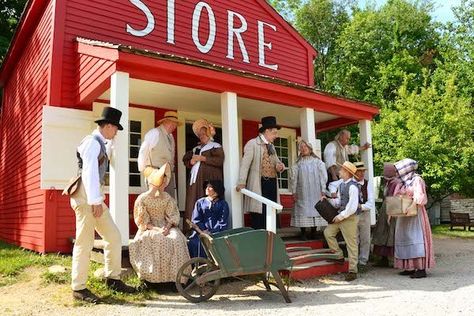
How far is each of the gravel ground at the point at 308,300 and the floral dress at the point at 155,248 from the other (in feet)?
1.03

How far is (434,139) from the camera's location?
1709cm

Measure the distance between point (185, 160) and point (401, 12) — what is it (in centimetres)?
2551

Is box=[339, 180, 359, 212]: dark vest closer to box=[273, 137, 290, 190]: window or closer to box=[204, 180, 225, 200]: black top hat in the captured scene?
box=[204, 180, 225, 200]: black top hat

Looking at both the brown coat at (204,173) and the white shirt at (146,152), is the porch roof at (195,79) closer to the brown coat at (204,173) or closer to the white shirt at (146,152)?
the white shirt at (146,152)

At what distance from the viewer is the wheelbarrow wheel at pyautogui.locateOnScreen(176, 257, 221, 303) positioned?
4.87 metres

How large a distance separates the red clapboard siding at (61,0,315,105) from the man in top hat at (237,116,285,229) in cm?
245

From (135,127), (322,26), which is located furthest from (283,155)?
(322,26)

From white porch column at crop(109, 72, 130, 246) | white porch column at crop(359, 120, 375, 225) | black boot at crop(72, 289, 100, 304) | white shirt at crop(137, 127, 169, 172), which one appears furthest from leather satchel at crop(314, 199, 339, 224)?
black boot at crop(72, 289, 100, 304)

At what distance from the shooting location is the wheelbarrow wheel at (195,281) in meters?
4.87

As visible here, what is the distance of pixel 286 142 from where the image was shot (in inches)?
449

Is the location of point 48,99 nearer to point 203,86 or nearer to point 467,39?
point 203,86

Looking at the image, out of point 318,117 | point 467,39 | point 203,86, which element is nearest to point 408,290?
point 203,86

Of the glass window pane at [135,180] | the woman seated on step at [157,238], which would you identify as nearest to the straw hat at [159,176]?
the woman seated on step at [157,238]

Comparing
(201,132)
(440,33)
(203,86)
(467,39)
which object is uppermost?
(440,33)
